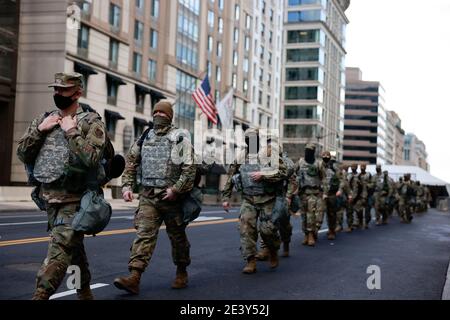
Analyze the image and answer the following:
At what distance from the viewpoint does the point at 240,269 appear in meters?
8.32

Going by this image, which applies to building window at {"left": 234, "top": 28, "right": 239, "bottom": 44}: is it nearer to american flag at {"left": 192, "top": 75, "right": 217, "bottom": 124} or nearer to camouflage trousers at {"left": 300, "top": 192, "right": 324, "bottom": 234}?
american flag at {"left": 192, "top": 75, "right": 217, "bottom": 124}

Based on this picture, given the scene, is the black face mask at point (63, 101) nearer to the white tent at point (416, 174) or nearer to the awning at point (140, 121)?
the awning at point (140, 121)

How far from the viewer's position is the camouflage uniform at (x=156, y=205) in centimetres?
606

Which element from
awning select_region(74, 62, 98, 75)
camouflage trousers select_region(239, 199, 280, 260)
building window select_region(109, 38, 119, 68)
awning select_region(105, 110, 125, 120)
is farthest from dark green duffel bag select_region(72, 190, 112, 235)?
building window select_region(109, 38, 119, 68)

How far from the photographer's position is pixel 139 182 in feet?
21.1

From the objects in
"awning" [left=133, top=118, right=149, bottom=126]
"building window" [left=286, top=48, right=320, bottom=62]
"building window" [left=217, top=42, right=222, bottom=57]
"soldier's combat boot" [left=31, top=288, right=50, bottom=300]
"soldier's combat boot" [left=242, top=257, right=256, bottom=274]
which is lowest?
"soldier's combat boot" [left=242, top=257, right=256, bottom=274]

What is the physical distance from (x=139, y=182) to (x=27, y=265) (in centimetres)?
244

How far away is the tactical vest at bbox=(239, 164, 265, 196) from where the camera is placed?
26.9 ft

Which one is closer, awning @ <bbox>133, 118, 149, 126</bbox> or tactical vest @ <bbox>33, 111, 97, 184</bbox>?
tactical vest @ <bbox>33, 111, 97, 184</bbox>

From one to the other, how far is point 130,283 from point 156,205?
0.88 m

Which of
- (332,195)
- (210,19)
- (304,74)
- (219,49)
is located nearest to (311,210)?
(332,195)

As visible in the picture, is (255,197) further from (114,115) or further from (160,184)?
(114,115)

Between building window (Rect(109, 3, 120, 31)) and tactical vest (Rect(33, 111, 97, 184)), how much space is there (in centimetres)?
3568

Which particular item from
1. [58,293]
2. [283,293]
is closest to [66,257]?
[58,293]
